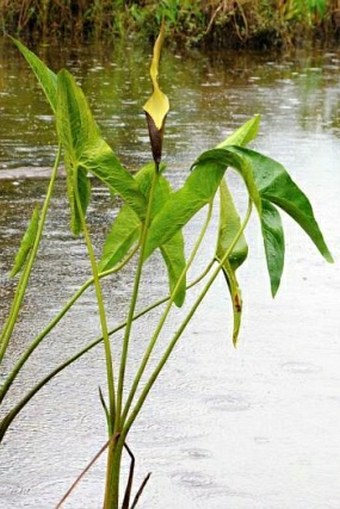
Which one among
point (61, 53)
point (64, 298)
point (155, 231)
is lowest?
point (61, 53)

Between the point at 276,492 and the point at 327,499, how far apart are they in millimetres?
126

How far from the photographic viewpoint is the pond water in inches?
142

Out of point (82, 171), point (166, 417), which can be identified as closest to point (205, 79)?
point (166, 417)

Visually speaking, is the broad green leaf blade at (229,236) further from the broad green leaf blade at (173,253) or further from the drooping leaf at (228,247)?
the broad green leaf blade at (173,253)

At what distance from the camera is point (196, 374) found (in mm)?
4555

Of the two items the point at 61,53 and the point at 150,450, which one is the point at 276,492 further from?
the point at 61,53

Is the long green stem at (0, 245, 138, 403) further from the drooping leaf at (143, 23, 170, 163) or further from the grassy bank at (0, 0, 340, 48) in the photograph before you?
the grassy bank at (0, 0, 340, 48)

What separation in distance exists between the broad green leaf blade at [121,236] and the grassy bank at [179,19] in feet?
41.7

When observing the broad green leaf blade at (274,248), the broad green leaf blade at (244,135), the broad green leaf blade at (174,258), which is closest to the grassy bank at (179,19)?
the broad green leaf blade at (174,258)

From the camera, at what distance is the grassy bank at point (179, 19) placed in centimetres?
1575

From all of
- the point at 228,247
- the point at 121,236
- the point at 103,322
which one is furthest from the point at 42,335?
the point at 228,247

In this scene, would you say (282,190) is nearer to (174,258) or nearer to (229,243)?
(229,243)

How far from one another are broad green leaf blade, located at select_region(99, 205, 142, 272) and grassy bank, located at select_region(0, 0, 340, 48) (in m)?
12.7

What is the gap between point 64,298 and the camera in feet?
18.1
